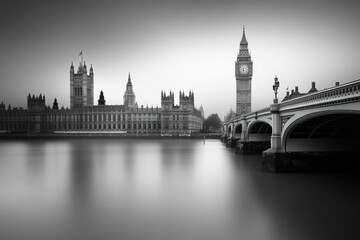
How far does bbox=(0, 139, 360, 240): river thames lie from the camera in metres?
10.1

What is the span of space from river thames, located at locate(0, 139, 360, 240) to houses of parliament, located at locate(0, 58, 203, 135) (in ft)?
298

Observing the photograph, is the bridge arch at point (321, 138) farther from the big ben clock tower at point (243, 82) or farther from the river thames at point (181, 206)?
the big ben clock tower at point (243, 82)

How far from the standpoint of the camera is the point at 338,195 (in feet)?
48.4

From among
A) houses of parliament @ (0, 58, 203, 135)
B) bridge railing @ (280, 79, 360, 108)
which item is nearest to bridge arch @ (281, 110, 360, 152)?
bridge railing @ (280, 79, 360, 108)

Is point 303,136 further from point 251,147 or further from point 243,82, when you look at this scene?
point 243,82

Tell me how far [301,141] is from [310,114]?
202 inches

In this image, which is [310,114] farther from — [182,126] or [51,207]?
[182,126]

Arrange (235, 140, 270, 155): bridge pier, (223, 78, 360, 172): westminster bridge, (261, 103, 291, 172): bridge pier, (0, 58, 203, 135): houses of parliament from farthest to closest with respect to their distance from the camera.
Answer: (0, 58, 203, 135): houses of parliament < (235, 140, 270, 155): bridge pier < (261, 103, 291, 172): bridge pier < (223, 78, 360, 172): westminster bridge

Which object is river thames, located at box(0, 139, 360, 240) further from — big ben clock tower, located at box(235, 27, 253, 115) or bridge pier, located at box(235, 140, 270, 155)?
big ben clock tower, located at box(235, 27, 253, 115)

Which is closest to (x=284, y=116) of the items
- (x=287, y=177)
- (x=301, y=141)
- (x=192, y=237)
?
(x=301, y=141)

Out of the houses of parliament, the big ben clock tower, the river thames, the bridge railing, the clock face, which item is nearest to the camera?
the river thames

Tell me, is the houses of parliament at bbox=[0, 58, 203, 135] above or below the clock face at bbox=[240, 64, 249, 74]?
below

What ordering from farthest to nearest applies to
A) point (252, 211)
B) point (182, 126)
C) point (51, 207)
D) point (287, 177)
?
1. point (182, 126)
2. point (287, 177)
3. point (51, 207)
4. point (252, 211)

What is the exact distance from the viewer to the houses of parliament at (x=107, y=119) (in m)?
113
